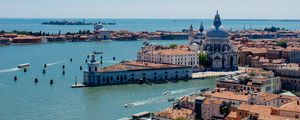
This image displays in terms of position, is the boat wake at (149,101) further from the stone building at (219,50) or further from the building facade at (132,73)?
the stone building at (219,50)

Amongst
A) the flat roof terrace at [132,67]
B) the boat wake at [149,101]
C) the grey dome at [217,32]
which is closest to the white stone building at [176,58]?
the grey dome at [217,32]

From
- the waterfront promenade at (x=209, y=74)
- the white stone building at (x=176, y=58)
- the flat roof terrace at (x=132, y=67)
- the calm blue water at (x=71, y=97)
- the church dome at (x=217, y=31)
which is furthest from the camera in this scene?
the church dome at (x=217, y=31)

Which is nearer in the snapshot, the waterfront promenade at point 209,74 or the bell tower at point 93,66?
the bell tower at point 93,66

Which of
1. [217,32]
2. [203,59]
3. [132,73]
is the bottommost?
[132,73]

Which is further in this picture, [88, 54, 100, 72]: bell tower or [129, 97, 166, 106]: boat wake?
[88, 54, 100, 72]: bell tower

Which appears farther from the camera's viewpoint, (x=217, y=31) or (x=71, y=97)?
Answer: (x=217, y=31)

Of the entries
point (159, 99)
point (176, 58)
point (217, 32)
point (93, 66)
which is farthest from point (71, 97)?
point (217, 32)

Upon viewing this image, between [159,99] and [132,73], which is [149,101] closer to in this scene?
[159,99]

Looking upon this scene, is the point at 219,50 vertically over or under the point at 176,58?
over

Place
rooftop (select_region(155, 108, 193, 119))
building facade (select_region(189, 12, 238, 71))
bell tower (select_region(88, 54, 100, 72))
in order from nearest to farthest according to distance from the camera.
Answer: rooftop (select_region(155, 108, 193, 119))
bell tower (select_region(88, 54, 100, 72))
building facade (select_region(189, 12, 238, 71))

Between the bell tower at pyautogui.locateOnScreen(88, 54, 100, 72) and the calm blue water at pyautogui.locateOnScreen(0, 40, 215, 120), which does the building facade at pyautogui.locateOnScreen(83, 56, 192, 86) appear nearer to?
the bell tower at pyautogui.locateOnScreen(88, 54, 100, 72)

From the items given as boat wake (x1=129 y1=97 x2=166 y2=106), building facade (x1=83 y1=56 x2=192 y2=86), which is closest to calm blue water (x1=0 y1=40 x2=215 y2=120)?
boat wake (x1=129 y1=97 x2=166 y2=106)

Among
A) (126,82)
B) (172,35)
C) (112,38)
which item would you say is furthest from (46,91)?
(172,35)
